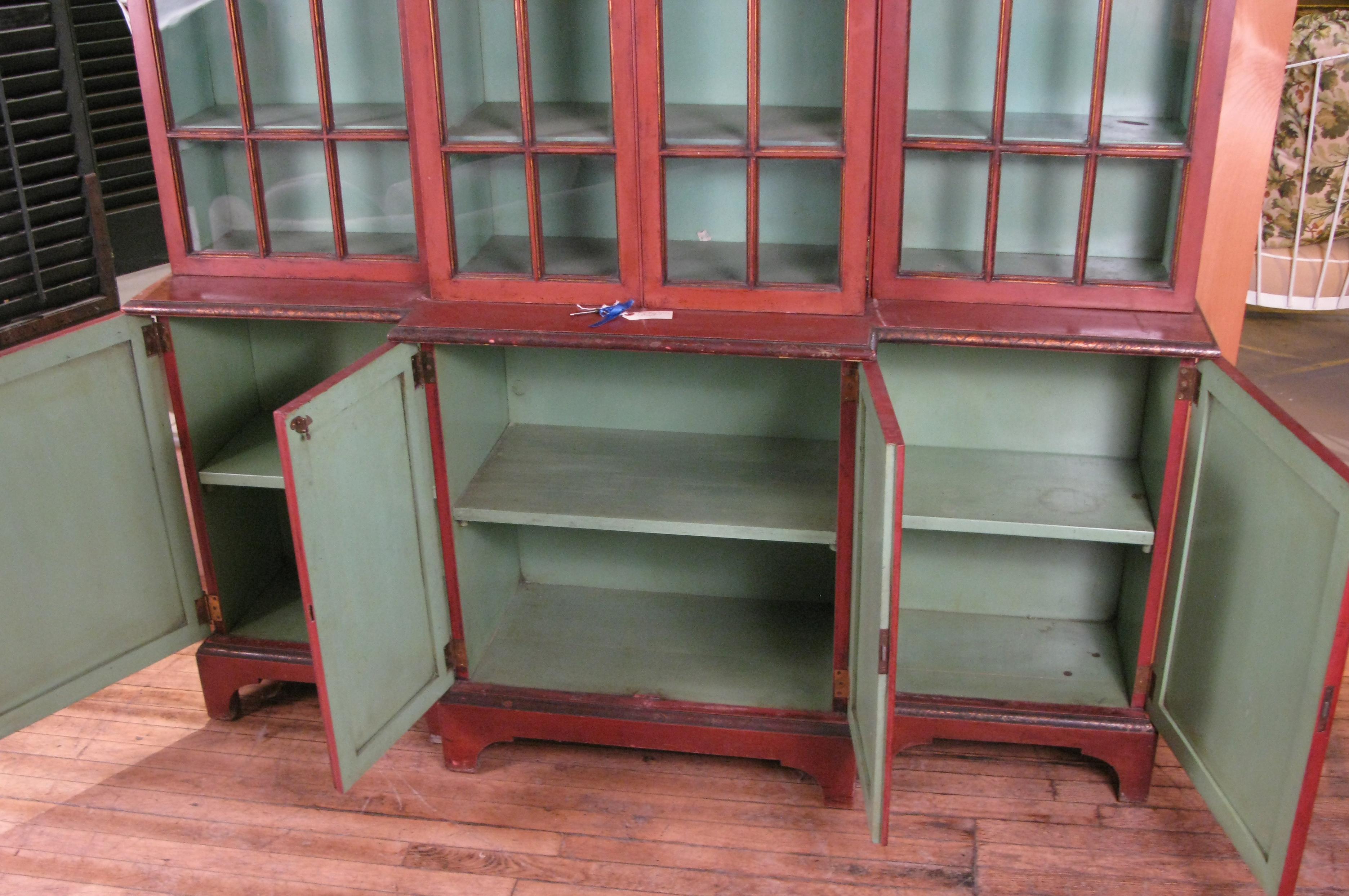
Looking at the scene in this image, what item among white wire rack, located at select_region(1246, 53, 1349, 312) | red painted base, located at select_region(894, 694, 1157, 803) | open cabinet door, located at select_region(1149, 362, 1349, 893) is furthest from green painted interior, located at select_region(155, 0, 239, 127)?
white wire rack, located at select_region(1246, 53, 1349, 312)

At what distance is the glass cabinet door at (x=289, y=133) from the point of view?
2.41 m

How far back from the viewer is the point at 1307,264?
4504 millimetres

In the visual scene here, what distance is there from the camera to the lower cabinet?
197 cm

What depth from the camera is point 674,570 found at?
2.90m

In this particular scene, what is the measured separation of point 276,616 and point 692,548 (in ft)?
3.38

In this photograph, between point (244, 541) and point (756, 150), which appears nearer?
point (756, 150)

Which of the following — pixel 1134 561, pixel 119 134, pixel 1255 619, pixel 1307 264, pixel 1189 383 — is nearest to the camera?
pixel 1255 619

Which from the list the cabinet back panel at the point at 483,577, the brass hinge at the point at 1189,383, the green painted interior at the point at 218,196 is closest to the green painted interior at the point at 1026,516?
the brass hinge at the point at 1189,383

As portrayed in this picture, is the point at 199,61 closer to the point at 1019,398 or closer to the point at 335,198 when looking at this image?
the point at 335,198

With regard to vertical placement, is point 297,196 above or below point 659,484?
above

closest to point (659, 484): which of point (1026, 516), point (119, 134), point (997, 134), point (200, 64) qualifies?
point (1026, 516)

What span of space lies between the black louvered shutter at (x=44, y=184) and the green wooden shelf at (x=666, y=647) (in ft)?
4.89

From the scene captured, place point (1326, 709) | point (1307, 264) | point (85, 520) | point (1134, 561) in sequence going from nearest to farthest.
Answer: point (1326, 709)
point (85, 520)
point (1134, 561)
point (1307, 264)

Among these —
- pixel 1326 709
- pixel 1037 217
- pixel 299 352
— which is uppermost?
pixel 1037 217
